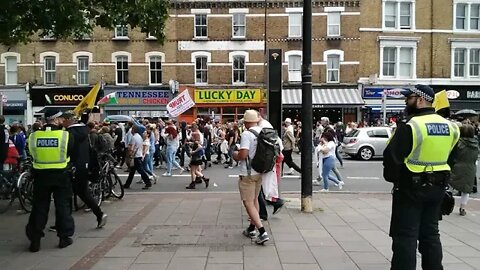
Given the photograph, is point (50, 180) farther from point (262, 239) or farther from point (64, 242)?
point (262, 239)

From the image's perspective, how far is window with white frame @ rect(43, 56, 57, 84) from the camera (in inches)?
1222

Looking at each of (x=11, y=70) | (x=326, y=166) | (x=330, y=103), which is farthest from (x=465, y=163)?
(x=11, y=70)

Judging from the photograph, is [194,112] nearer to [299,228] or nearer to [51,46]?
[51,46]

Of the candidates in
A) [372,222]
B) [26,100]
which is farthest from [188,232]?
[26,100]

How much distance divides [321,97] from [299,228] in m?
23.3

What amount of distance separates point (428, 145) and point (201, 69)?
27.5 m

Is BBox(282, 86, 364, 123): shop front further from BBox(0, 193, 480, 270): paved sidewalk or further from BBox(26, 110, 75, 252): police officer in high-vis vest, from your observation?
BBox(26, 110, 75, 252): police officer in high-vis vest

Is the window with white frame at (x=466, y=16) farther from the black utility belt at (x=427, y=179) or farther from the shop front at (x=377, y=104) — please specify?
the black utility belt at (x=427, y=179)

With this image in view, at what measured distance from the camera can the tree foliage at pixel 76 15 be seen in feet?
27.6

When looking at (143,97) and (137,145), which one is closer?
(137,145)

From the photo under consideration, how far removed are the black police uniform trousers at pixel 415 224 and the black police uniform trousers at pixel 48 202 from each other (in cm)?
433

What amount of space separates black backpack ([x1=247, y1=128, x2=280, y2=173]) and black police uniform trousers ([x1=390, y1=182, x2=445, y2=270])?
2288 mm

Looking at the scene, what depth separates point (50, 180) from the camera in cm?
635

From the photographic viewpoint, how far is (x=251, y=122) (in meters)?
6.84
